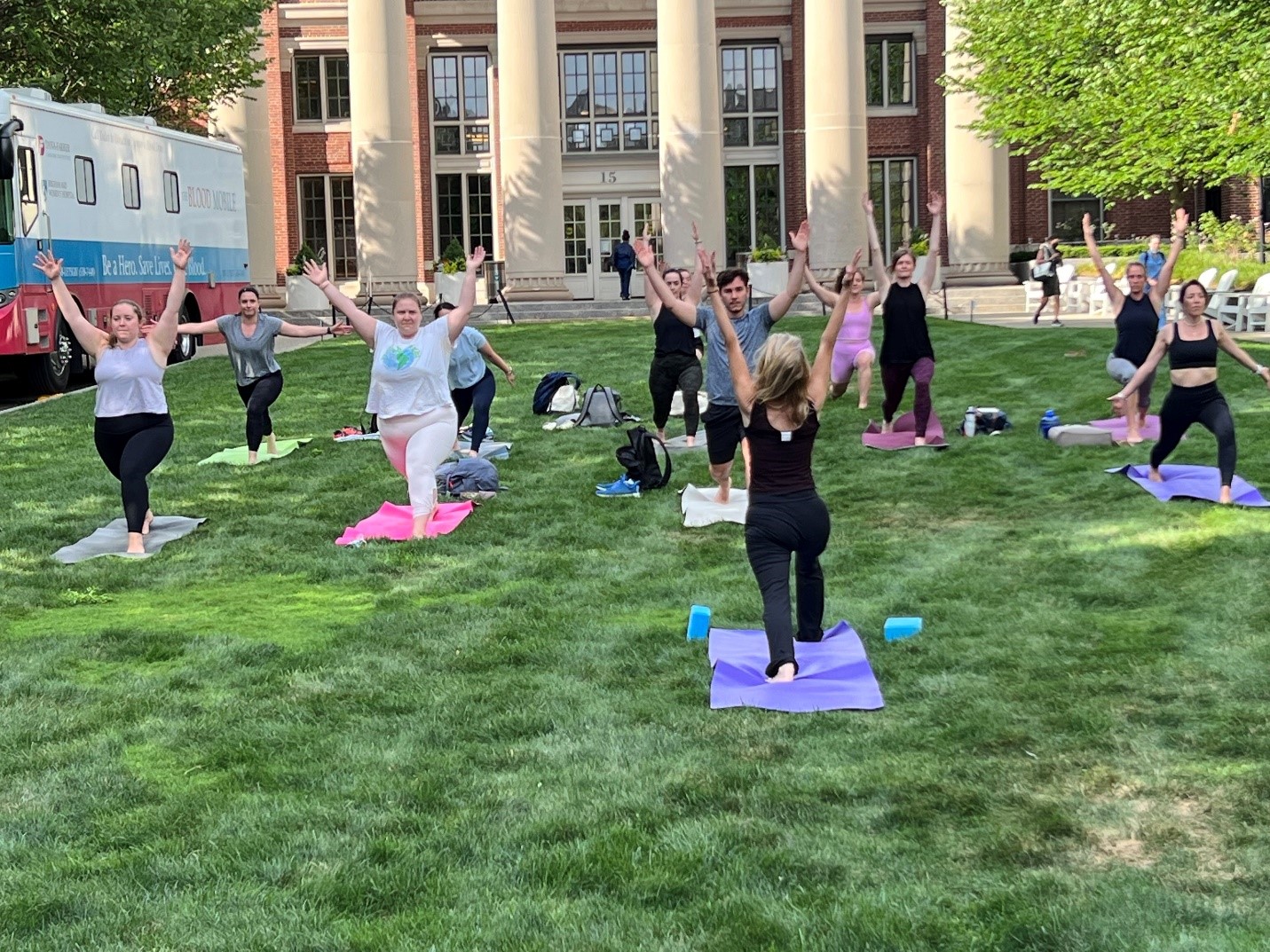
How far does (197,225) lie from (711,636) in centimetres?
2139

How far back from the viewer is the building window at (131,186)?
2433cm

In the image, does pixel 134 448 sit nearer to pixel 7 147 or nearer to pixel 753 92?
pixel 7 147

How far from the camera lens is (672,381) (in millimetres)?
15164

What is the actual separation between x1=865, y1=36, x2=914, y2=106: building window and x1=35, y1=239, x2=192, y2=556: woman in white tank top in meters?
36.1

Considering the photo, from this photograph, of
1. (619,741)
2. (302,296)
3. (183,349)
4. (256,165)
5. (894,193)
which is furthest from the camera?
(894,193)

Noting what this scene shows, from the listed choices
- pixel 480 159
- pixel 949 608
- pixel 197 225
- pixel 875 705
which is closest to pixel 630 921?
pixel 875 705

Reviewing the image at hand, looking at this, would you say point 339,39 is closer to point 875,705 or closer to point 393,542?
point 393,542

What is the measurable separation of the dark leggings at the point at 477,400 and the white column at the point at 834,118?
2191cm

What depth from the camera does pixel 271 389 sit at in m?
14.8

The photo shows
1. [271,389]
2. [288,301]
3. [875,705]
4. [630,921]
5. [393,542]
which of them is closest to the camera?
[630,921]

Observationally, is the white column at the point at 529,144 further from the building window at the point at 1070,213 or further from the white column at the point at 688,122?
the building window at the point at 1070,213

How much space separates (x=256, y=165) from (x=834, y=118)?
536 inches

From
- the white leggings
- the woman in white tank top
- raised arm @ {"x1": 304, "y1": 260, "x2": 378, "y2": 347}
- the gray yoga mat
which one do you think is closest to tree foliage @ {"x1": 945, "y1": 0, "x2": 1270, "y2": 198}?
the white leggings

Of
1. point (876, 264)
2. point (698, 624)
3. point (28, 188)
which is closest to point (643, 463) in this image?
point (876, 264)
